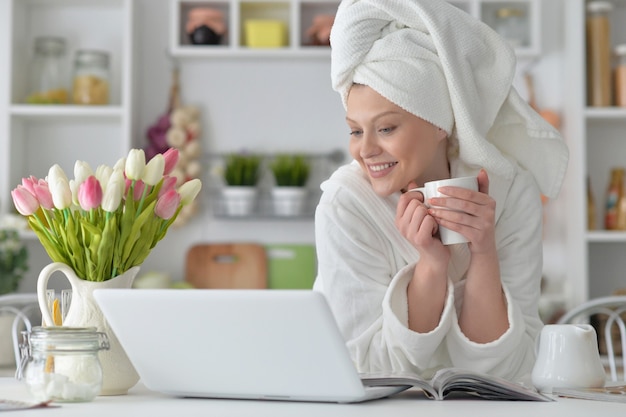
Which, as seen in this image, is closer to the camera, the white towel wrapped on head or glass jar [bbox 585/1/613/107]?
the white towel wrapped on head

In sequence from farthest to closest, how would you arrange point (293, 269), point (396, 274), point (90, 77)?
point (293, 269) → point (90, 77) → point (396, 274)

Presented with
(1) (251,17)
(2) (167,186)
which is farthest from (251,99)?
A: (2) (167,186)

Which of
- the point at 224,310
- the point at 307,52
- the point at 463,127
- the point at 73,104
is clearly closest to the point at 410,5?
the point at 463,127

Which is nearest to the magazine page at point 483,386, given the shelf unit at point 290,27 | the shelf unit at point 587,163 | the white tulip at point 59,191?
the white tulip at point 59,191

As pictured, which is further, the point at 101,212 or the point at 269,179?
the point at 269,179

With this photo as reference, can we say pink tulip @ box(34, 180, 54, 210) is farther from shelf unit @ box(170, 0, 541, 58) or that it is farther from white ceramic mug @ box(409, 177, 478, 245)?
shelf unit @ box(170, 0, 541, 58)

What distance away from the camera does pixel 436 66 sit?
164 centimetres

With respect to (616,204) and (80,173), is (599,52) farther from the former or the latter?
(80,173)

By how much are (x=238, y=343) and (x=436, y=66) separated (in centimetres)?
77

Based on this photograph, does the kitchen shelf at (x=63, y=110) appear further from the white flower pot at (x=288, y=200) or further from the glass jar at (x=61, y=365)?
the glass jar at (x=61, y=365)

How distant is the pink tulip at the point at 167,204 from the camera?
1288mm

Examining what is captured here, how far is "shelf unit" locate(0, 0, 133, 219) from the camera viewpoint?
3453mm

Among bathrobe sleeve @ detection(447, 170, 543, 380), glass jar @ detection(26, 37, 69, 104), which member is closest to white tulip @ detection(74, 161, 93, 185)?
bathrobe sleeve @ detection(447, 170, 543, 380)

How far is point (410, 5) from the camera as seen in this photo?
1612 millimetres
